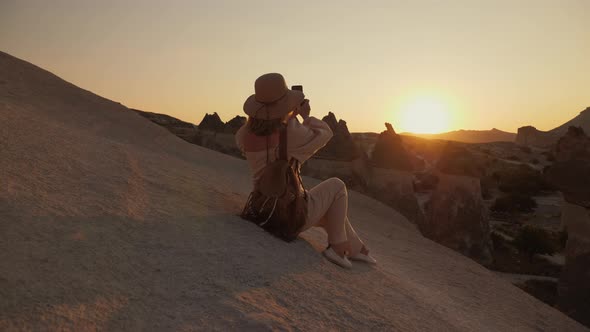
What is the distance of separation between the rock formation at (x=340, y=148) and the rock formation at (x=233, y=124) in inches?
224

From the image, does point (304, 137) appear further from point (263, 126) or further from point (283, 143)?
point (263, 126)

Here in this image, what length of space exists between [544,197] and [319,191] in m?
25.6

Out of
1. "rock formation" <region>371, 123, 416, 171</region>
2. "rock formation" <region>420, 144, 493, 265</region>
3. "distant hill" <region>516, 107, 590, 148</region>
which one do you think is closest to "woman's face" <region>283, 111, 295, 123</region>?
"rock formation" <region>420, 144, 493, 265</region>

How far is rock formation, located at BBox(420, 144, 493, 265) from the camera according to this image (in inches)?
461

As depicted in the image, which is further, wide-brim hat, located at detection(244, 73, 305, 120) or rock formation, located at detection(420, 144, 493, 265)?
rock formation, located at detection(420, 144, 493, 265)

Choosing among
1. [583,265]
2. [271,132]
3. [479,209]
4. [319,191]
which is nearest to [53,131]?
[271,132]

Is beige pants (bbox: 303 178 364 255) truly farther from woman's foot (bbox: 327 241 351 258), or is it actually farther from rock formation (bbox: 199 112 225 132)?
rock formation (bbox: 199 112 225 132)

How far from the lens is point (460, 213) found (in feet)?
38.9

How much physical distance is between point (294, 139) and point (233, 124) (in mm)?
15279

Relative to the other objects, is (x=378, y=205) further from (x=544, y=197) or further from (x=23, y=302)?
(x=544, y=197)

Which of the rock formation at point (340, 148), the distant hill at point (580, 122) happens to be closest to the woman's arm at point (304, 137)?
the rock formation at point (340, 148)

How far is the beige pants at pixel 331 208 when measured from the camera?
4359mm

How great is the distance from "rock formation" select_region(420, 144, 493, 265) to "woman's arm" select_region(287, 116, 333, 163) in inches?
322

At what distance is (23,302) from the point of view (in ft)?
8.00
